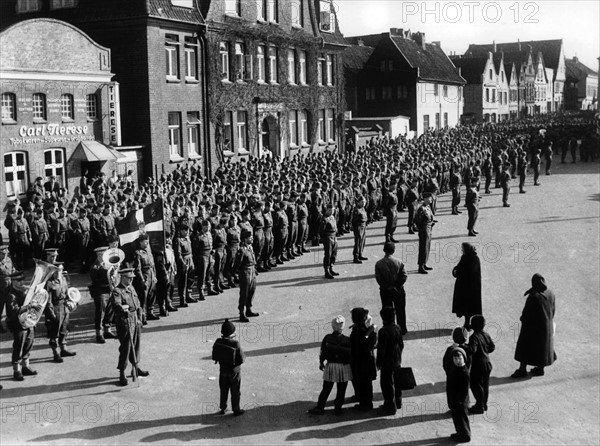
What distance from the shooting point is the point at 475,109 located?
3088 inches

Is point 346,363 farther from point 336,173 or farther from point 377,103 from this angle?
point 377,103

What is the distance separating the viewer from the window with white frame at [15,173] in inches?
985

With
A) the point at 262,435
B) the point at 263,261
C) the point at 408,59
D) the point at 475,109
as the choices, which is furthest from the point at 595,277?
the point at 475,109

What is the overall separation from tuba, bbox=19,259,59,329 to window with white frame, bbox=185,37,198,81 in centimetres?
2266

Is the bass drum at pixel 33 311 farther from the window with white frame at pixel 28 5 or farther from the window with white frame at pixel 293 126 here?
the window with white frame at pixel 293 126

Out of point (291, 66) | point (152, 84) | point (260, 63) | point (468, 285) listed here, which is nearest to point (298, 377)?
point (468, 285)

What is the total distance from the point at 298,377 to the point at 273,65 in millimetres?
30506

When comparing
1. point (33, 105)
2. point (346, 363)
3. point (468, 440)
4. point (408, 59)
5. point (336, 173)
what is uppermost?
point (408, 59)

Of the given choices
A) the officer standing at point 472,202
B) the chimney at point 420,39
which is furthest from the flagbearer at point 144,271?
the chimney at point 420,39

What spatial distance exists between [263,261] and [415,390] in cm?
878

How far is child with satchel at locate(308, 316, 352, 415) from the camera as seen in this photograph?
33.6 ft

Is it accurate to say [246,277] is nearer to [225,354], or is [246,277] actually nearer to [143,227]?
[143,227]

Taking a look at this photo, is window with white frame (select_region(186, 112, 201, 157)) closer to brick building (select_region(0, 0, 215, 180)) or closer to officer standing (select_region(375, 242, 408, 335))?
brick building (select_region(0, 0, 215, 180))

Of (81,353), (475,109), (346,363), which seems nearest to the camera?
(346,363)
